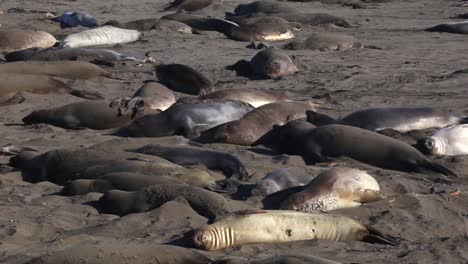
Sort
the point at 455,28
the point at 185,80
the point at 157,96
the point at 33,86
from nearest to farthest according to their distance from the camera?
the point at 157,96 → the point at 33,86 → the point at 185,80 → the point at 455,28

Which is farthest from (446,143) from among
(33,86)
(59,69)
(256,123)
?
(59,69)

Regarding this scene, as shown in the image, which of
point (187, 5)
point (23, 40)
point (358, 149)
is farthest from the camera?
point (187, 5)

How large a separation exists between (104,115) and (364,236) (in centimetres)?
306

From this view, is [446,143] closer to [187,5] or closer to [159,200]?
[159,200]

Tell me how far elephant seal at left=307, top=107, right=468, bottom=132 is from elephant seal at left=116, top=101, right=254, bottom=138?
626 millimetres

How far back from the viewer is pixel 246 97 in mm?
8016

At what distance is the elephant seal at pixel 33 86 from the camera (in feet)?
26.8

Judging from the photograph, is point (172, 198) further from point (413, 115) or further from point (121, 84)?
point (121, 84)

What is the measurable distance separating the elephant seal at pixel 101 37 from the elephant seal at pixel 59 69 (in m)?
1.60

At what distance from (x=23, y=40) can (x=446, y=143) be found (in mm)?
5570

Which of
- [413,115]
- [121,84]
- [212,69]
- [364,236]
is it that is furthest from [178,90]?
[364,236]

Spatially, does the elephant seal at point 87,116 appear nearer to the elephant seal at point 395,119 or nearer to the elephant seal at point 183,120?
the elephant seal at point 183,120

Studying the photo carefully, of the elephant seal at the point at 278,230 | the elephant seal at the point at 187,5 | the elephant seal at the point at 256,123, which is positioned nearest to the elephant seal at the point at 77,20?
the elephant seal at the point at 187,5

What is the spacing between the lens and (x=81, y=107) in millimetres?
7480
